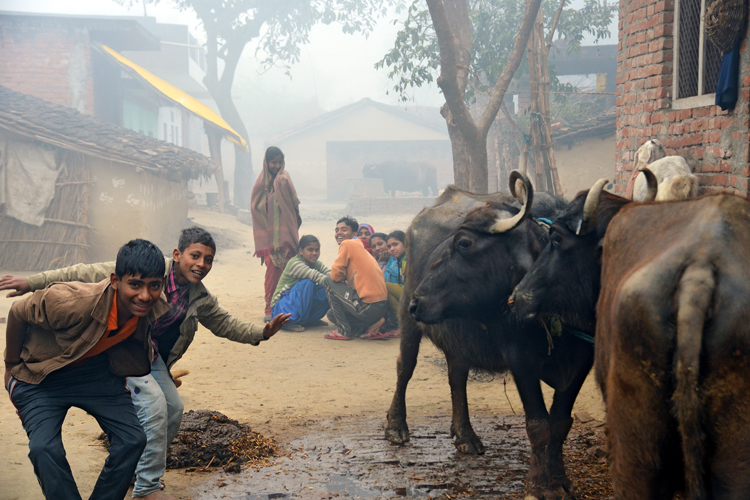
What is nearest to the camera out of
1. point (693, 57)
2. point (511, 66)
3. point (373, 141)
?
point (693, 57)

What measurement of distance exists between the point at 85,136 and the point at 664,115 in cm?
1146

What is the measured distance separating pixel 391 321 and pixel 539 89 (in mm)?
4271

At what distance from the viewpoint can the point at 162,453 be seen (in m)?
3.26

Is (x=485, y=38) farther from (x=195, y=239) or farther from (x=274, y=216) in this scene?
(x=195, y=239)

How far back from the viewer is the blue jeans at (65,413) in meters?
2.65

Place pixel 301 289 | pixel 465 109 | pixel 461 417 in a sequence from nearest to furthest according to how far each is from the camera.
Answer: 1. pixel 461 417
2. pixel 301 289
3. pixel 465 109

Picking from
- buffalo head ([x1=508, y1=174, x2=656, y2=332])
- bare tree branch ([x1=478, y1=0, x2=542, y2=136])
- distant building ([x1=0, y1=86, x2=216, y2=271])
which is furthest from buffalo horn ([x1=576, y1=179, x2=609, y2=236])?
distant building ([x1=0, y1=86, x2=216, y2=271])

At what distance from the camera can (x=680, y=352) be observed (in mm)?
1840

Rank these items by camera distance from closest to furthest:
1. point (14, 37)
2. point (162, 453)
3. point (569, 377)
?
point (162, 453), point (569, 377), point (14, 37)

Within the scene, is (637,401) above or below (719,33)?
below

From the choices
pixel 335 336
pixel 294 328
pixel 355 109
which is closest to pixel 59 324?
pixel 335 336

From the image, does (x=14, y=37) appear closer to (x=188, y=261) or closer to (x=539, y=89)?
(x=539, y=89)

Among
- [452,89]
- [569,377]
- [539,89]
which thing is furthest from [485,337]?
[539,89]

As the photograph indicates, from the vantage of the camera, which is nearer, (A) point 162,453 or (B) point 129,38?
(A) point 162,453
